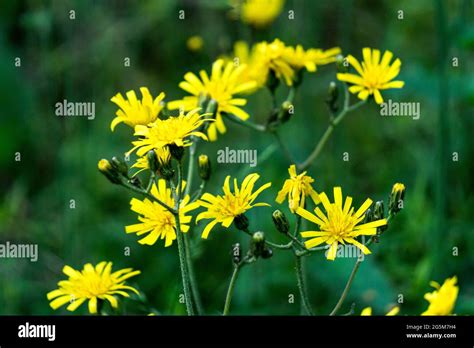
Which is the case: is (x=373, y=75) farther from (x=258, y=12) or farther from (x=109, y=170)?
(x=258, y=12)

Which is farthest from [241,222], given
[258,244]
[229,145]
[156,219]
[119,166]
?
[229,145]

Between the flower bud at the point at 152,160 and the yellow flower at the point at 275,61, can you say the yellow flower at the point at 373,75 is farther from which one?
the flower bud at the point at 152,160

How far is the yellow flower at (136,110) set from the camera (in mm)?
1790

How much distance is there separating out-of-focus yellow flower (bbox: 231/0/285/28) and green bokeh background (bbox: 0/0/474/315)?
55 mm

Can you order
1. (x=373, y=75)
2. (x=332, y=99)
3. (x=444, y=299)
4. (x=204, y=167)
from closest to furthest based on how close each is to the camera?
(x=444, y=299) → (x=204, y=167) → (x=373, y=75) → (x=332, y=99)

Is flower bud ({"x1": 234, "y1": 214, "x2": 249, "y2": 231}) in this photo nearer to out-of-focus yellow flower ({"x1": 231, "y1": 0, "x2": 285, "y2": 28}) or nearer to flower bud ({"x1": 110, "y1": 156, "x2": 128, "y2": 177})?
flower bud ({"x1": 110, "y1": 156, "x2": 128, "y2": 177})

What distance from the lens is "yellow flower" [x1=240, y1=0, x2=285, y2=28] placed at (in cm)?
289

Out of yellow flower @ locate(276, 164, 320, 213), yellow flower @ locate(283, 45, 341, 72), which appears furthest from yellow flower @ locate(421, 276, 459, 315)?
yellow flower @ locate(283, 45, 341, 72)

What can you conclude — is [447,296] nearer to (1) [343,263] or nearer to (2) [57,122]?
(1) [343,263]

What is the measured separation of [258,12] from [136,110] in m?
1.21

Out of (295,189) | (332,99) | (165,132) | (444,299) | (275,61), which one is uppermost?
(275,61)

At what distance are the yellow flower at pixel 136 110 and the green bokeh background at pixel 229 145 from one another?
0.36 metres

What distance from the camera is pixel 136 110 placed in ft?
5.93

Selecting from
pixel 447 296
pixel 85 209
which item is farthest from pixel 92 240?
pixel 447 296
